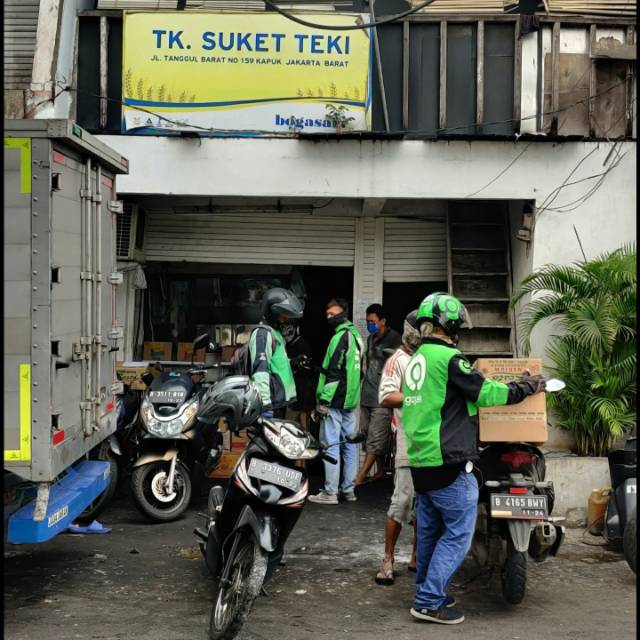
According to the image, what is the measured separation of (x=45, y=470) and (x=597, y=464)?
491cm

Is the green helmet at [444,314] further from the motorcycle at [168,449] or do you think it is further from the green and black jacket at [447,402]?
the motorcycle at [168,449]

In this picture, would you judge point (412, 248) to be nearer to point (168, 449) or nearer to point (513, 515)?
point (168, 449)

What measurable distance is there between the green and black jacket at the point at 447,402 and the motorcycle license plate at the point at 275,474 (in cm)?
78

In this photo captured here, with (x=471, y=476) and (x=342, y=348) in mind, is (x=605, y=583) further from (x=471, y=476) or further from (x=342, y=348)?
(x=342, y=348)

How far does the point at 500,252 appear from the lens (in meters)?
10.3

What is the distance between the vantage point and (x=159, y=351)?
10688 millimetres

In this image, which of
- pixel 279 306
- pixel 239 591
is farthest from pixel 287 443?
pixel 279 306

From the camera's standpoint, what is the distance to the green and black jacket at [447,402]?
18.2 ft

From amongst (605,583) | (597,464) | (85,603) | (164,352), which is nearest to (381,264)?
(164,352)

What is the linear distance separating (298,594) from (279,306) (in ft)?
8.87

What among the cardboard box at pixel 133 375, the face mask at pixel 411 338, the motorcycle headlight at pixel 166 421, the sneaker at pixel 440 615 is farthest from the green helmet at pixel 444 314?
the cardboard box at pixel 133 375

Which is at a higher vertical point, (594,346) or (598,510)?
(594,346)

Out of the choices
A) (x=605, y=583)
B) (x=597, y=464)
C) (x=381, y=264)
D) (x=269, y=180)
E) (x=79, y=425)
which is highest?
(x=269, y=180)

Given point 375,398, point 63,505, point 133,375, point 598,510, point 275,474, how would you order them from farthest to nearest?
point 375,398
point 133,375
point 598,510
point 63,505
point 275,474
